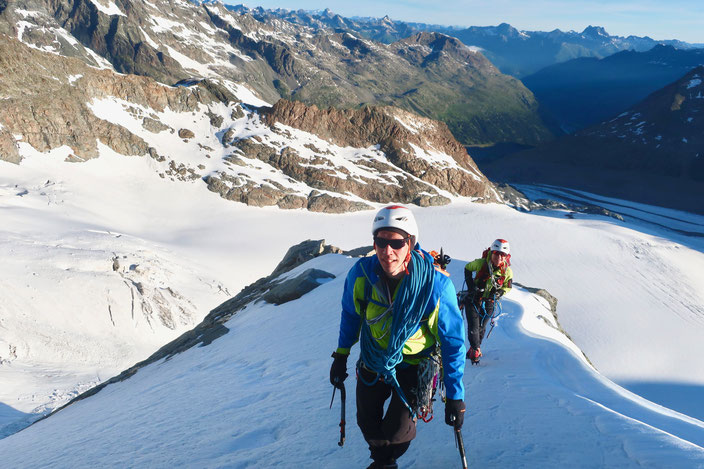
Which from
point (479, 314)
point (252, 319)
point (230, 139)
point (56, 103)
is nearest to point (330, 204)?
point (230, 139)

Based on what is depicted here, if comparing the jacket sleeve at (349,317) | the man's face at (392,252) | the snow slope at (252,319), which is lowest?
the snow slope at (252,319)

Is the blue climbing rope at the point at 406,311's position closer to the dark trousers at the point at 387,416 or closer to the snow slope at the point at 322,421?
the dark trousers at the point at 387,416

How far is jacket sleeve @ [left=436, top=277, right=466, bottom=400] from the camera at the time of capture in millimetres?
3750

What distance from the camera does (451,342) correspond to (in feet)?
12.4

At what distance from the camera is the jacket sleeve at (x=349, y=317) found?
4152 mm

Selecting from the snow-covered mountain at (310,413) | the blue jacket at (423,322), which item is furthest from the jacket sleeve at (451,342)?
the snow-covered mountain at (310,413)

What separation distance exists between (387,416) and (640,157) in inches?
7312

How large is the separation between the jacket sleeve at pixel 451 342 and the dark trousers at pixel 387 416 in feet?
1.49

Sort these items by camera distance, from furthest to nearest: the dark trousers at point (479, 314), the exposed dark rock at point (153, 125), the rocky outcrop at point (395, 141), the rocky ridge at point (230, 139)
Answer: the rocky outcrop at point (395, 141)
the exposed dark rock at point (153, 125)
the rocky ridge at point (230, 139)
the dark trousers at point (479, 314)

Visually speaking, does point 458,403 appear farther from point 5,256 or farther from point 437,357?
point 5,256

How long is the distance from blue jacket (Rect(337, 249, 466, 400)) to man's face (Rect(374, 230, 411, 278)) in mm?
215

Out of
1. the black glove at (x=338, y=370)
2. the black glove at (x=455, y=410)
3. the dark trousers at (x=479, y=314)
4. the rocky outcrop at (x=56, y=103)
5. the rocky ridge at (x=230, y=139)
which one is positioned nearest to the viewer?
the black glove at (x=455, y=410)

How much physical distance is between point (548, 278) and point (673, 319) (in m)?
11.5

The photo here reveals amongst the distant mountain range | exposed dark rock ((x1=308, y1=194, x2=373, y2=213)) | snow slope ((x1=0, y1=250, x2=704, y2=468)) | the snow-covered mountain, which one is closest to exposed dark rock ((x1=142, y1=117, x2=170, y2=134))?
exposed dark rock ((x1=308, y1=194, x2=373, y2=213))
